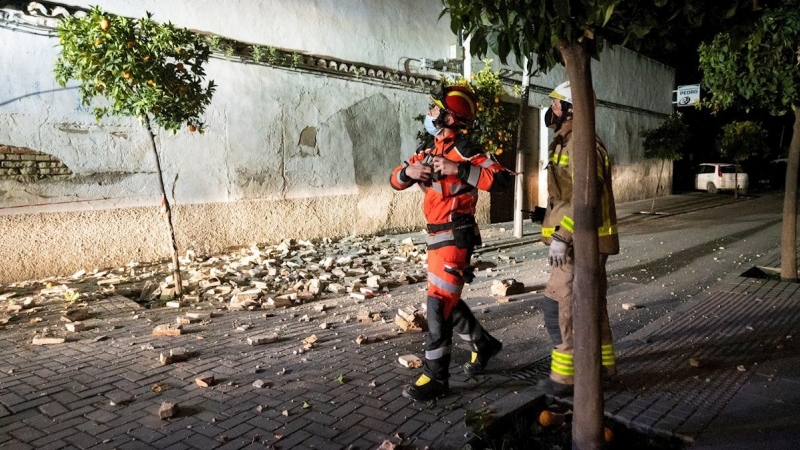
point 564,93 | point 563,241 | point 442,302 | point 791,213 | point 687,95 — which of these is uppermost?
point 687,95

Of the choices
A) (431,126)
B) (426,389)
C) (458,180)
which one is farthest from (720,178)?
(426,389)

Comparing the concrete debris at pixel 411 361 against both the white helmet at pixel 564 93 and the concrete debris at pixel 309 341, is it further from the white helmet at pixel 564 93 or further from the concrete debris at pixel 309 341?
the white helmet at pixel 564 93

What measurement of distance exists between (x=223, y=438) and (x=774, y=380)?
3950 millimetres

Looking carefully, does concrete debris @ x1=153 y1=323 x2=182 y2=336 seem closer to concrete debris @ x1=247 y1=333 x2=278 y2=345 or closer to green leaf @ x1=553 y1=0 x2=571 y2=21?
concrete debris @ x1=247 y1=333 x2=278 y2=345

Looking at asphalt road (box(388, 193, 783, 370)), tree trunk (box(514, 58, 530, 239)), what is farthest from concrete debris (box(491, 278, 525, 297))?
tree trunk (box(514, 58, 530, 239))

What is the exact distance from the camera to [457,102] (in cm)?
376

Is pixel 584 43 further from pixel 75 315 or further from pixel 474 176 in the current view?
pixel 75 315

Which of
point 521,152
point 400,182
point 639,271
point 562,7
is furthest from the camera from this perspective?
point 521,152

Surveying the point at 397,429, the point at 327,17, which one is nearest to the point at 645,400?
the point at 397,429

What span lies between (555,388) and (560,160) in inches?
65.1

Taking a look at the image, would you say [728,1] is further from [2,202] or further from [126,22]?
[2,202]

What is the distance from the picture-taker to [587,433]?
2.69 meters

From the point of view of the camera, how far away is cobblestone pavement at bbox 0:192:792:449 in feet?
10.4

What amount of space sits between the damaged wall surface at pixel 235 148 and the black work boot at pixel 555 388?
7.18m
